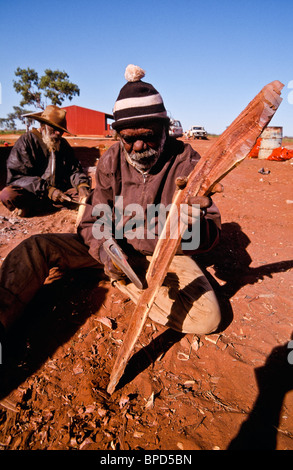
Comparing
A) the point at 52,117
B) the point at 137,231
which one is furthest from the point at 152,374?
the point at 52,117

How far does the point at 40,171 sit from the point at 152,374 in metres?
4.62

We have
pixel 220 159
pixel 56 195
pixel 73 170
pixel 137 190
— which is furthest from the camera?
pixel 73 170

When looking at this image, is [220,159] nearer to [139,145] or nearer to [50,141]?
[139,145]

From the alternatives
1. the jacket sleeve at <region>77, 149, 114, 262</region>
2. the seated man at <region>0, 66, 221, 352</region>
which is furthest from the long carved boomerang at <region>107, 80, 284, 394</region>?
the jacket sleeve at <region>77, 149, 114, 262</region>

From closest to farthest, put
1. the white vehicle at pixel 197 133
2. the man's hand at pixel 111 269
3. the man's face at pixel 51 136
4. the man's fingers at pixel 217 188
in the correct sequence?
the man's fingers at pixel 217 188 → the man's hand at pixel 111 269 → the man's face at pixel 51 136 → the white vehicle at pixel 197 133

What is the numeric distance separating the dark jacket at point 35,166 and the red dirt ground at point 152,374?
8.95 ft

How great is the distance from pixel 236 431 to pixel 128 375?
0.80 meters

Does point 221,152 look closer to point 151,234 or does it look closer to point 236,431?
point 151,234

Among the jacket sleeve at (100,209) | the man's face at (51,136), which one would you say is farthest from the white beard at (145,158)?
the man's face at (51,136)

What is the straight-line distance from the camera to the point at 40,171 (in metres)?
5.29


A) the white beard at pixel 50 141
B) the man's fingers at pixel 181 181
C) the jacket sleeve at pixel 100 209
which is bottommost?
the jacket sleeve at pixel 100 209

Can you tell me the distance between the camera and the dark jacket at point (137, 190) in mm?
2299

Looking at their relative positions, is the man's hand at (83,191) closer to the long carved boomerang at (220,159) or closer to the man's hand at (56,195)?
the man's hand at (56,195)
